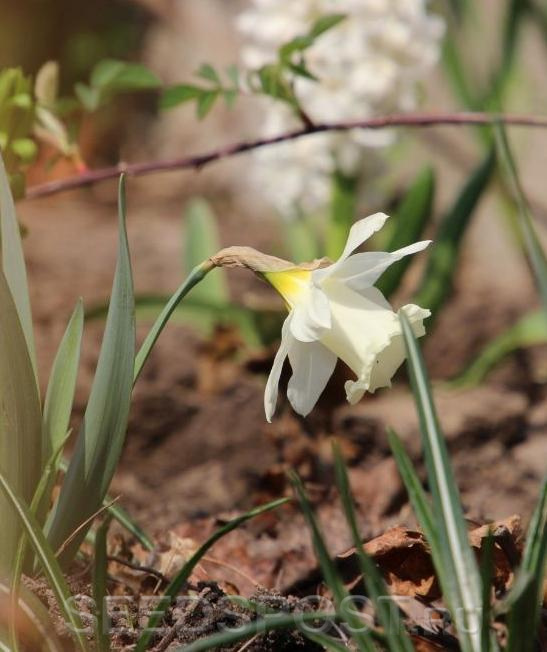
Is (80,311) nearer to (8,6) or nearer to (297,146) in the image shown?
(297,146)

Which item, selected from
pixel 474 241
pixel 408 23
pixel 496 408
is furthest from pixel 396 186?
pixel 496 408

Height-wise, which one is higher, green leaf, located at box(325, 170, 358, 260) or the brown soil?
green leaf, located at box(325, 170, 358, 260)

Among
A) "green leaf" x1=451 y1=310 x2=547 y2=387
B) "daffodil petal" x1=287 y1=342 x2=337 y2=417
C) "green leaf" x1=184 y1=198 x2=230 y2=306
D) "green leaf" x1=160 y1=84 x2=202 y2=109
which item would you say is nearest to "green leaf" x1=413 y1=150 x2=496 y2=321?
"green leaf" x1=451 y1=310 x2=547 y2=387

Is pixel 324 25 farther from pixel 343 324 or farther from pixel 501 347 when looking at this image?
pixel 501 347

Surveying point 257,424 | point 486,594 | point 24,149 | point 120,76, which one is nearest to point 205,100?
point 120,76

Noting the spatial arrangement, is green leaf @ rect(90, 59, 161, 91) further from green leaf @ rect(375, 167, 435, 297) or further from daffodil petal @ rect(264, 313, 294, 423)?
green leaf @ rect(375, 167, 435, 297)

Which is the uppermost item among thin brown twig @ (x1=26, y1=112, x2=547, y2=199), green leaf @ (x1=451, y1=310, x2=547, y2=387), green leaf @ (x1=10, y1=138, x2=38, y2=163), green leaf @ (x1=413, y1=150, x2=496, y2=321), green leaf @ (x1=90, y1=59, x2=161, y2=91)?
green leaf @ (x1=90, y1=59, x2=161, y2=91)

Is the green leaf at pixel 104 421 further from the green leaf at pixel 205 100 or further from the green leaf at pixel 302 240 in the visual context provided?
the green leaf at pixel 302 240
